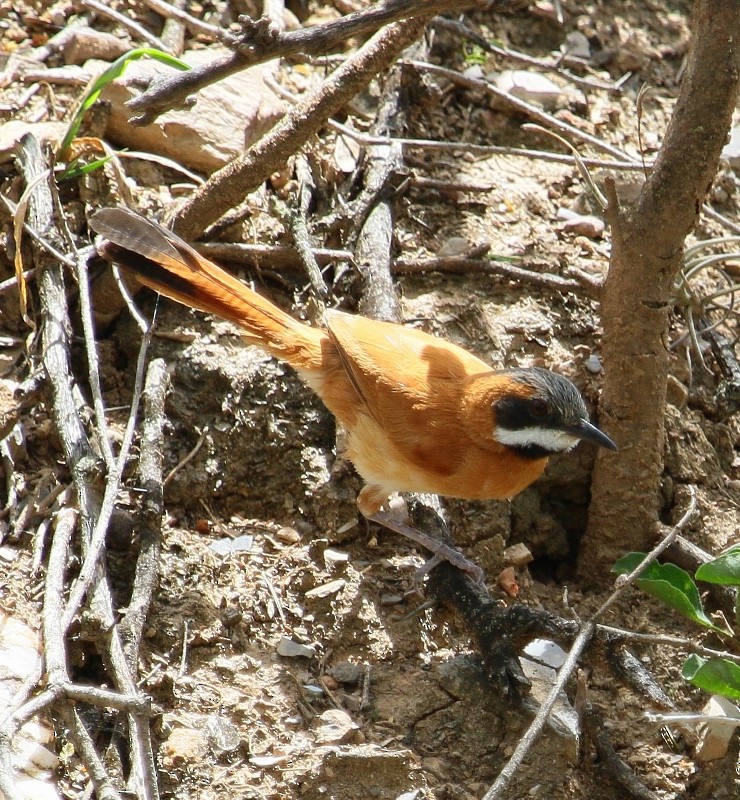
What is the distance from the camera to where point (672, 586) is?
3.42 meters

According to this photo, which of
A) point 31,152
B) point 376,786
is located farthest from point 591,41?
point 376,786

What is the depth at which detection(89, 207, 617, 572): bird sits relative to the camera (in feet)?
13.6

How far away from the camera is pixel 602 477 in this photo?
14.7ft

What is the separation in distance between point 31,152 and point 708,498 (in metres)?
3.82

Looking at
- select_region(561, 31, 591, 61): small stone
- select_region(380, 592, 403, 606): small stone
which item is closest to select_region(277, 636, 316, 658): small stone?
select_region(380, 592, 403, 606): small stone

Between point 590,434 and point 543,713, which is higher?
point 590,434

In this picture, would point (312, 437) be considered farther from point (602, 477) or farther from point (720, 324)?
point (720, 324)

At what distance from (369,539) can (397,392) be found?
0.72 m

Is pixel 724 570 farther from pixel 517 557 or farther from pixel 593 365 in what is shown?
pixel 593 365

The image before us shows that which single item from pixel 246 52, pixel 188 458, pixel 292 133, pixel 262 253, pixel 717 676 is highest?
pixel 246 52

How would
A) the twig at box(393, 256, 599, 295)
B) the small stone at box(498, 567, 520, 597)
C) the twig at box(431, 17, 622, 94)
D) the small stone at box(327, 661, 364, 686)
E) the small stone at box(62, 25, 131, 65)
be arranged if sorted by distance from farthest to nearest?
the twig at box(431, 17, 622, 94) → the small stone at box(62, 25, 131, 65) → the twig at box(393, 256, 599, 295) → the small stone at box(498, 567, 520, 597) → the small stone at box(327, 661, 364, 686)

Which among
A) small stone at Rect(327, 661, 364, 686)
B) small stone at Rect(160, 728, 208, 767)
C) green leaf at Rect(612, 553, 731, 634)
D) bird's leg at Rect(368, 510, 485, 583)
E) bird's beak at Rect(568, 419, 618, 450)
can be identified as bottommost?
small stone at Rect(327, 661, 364, 686)

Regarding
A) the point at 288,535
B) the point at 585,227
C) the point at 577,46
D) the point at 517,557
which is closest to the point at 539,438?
the point at 517,557

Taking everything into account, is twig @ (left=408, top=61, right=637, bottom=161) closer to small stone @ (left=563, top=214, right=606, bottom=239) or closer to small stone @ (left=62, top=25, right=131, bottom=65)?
small stone @ (left=563, top=214, right=606, bottom=239)
